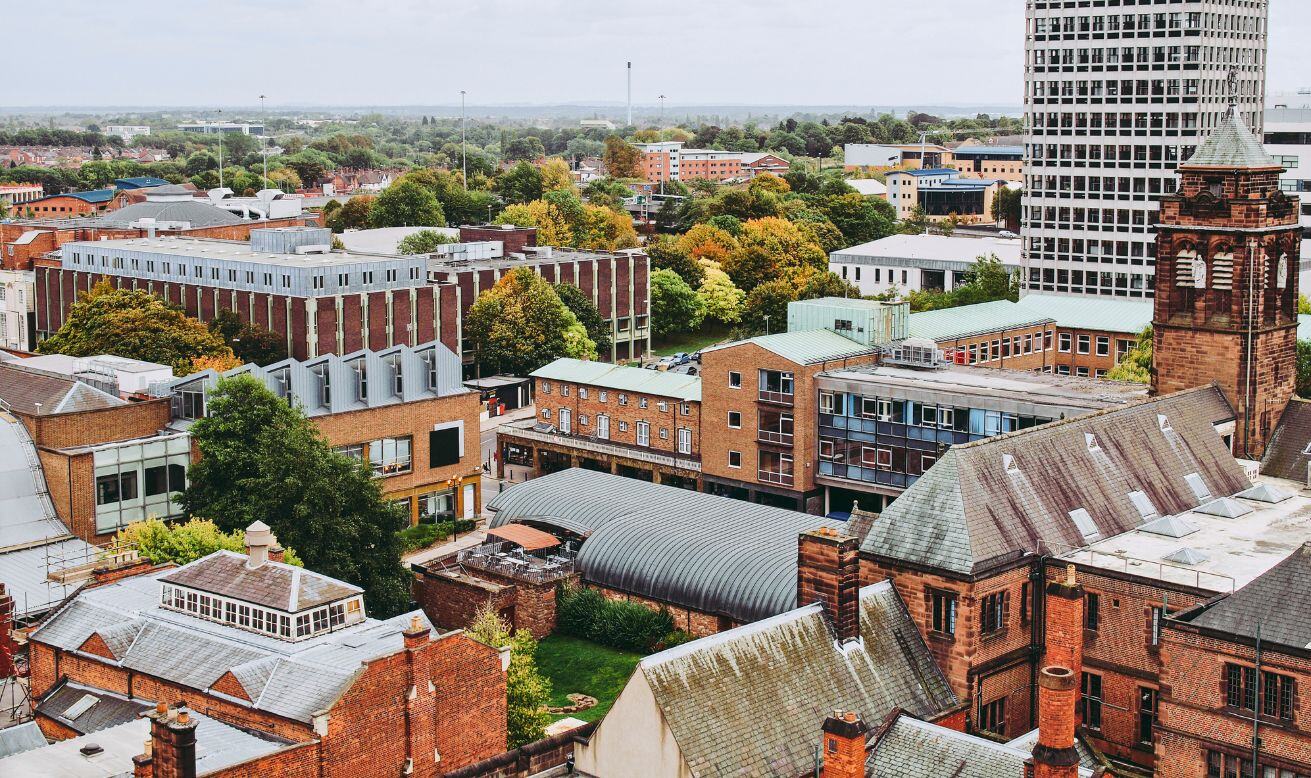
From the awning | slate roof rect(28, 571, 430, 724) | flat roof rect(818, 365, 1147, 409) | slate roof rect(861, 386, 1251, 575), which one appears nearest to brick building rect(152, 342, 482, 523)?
the awning

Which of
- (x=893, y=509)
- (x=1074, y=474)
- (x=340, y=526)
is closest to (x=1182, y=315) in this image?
(x=1074, y=474)

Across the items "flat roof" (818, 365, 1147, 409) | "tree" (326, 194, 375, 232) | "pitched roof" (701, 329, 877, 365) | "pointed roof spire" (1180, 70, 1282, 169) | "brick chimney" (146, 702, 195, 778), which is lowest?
"brick chimney" (146, 702, 195, 778)

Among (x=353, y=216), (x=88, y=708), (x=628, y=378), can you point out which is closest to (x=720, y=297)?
(x=628, y=378)

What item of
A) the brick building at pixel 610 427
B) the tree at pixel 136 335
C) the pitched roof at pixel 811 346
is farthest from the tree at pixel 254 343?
the pitched roof at pixel 811 346

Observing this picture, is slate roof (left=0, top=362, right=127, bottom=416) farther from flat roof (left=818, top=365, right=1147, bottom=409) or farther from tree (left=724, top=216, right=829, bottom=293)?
tree (left=724, top=216, right=829, bottom=293)

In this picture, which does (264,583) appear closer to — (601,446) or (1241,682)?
(1241,682)
